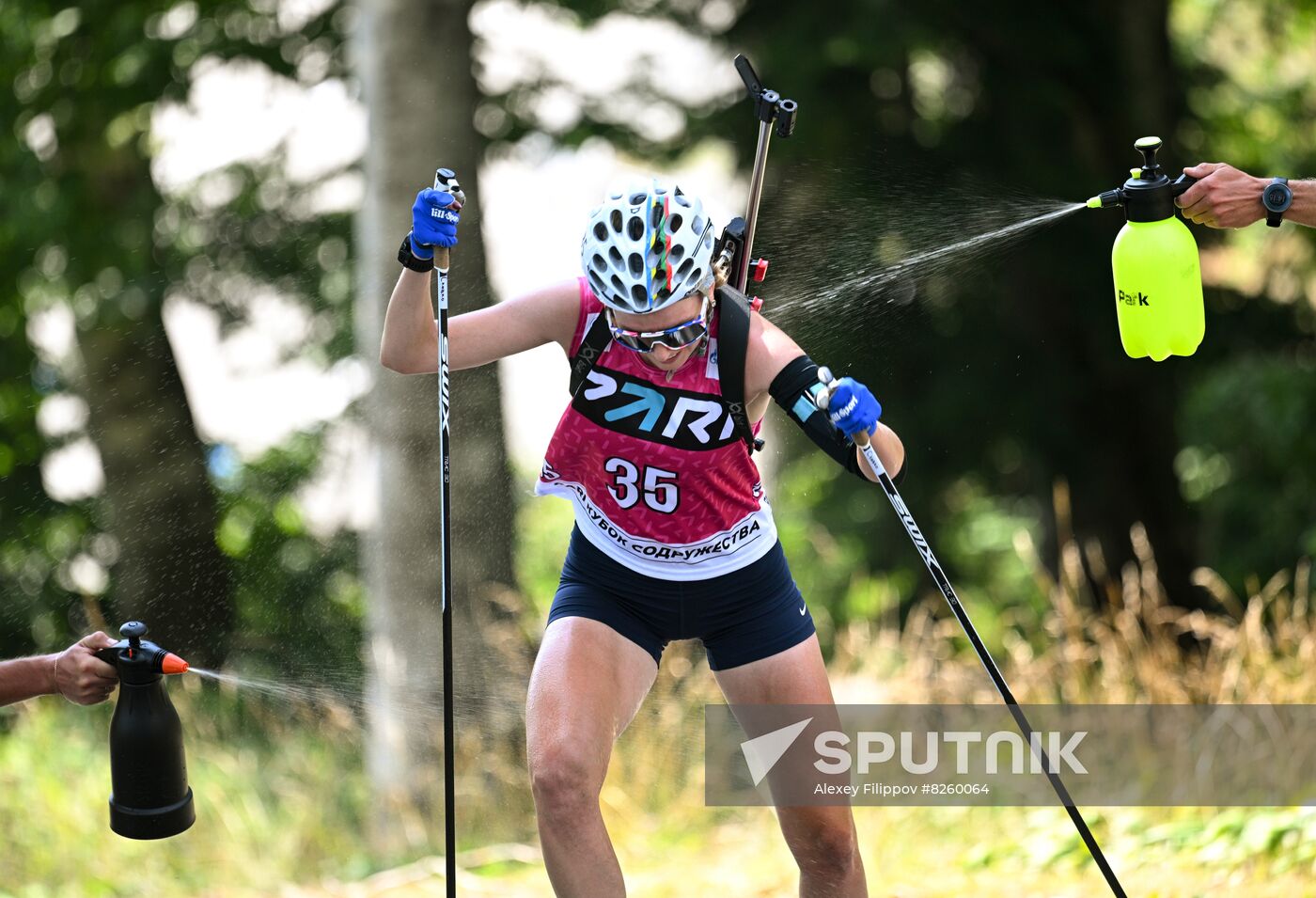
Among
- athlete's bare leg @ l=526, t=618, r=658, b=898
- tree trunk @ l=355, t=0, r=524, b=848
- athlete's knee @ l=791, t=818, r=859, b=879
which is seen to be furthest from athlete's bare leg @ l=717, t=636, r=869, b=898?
tree trunk @ l=355, t=0, r=524, b=848

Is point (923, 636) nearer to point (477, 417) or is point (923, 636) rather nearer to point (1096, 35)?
point (477, 417)

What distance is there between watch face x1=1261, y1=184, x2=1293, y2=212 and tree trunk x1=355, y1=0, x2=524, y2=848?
4364 millimetres

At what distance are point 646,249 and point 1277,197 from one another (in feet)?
6.35

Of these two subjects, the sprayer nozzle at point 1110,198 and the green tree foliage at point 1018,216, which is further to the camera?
the green tree foliage at point 1018,216

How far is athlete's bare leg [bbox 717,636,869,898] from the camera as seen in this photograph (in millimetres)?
4043

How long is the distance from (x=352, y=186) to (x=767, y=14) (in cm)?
318

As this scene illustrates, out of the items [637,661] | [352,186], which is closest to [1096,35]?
[352,186]

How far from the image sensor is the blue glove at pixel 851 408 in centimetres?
365

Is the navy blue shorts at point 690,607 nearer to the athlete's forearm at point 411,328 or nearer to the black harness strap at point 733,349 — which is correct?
the black harness strap at point 733,349

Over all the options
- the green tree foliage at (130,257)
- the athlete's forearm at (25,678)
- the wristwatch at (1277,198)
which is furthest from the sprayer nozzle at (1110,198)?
the green tree foliage at (130,257)

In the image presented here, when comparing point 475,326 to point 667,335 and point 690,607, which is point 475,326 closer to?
point 667,335

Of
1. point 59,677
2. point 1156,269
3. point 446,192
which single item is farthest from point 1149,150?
Result: point 59,677

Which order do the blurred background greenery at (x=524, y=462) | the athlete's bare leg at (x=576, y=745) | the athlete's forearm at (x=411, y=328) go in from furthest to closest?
1. the blurred background greenery at (x=524, y=462)
2. the athlete's forearm at (x=411, y=328)
3. the athlete's bare leg at (x=576, y=745)

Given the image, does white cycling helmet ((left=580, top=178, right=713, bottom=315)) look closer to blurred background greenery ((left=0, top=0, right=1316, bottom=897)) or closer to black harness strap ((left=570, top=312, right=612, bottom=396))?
black harness strap ((left=570, top=312, right=612, bottom=396))
